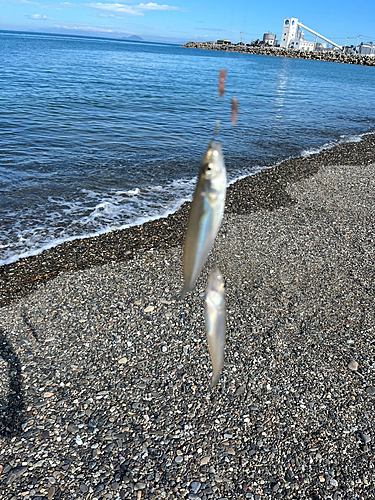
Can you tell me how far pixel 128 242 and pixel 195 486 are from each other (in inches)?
303

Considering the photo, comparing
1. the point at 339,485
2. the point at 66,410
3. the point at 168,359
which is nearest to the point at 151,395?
the point at 168,359

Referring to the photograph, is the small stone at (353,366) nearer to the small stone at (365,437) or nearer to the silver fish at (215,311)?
the small stone at (365,437)

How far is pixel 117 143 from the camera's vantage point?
76.1 feet

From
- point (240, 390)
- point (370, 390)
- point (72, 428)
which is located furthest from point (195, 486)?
point (370, 390)

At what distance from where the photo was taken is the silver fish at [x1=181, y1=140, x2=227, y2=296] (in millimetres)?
1129

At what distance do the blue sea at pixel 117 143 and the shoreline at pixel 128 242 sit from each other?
624 mm

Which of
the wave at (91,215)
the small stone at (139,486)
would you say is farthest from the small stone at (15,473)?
the wave at (91,215)

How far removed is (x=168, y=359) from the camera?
6.91 meters

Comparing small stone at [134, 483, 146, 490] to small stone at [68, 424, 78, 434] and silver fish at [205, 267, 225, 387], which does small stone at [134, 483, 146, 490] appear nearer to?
small stone at [68, 424, 78, 434]

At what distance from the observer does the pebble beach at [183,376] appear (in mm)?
5109

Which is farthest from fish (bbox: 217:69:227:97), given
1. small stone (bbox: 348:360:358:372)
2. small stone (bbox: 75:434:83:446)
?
small stone (bbox: 348:360:358:372)

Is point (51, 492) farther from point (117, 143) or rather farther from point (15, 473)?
point (117, 143)

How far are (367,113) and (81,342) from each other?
1697 inches

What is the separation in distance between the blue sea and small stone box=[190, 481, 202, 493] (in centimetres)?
800
